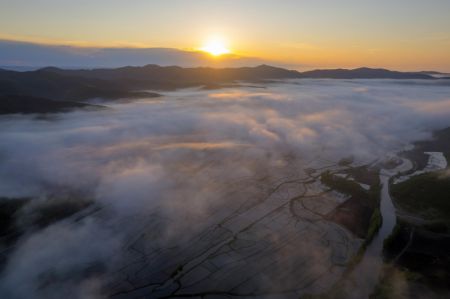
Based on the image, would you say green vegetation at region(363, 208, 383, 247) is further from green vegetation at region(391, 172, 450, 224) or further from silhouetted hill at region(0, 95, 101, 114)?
silhouetted hill at region(0, 95, 101, 114)

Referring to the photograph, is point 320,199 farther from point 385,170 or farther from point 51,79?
point 51,79

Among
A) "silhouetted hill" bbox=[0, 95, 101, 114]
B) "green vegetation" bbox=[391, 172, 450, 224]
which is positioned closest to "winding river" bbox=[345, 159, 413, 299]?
"green vegetation" bbox=[391, 172, 450, 224]

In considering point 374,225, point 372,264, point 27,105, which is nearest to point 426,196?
point 374,225

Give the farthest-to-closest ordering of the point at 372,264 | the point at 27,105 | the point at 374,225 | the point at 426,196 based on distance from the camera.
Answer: the point at 27,105 → the point at 426,196 → the point at 374,225 → the point at 372,264

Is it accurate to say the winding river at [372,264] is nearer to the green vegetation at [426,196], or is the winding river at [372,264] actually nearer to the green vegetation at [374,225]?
the green vegetation at [374,225]

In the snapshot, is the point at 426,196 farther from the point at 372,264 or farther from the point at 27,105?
the point at 27,105

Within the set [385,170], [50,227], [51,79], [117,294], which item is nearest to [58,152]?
[50,227]
